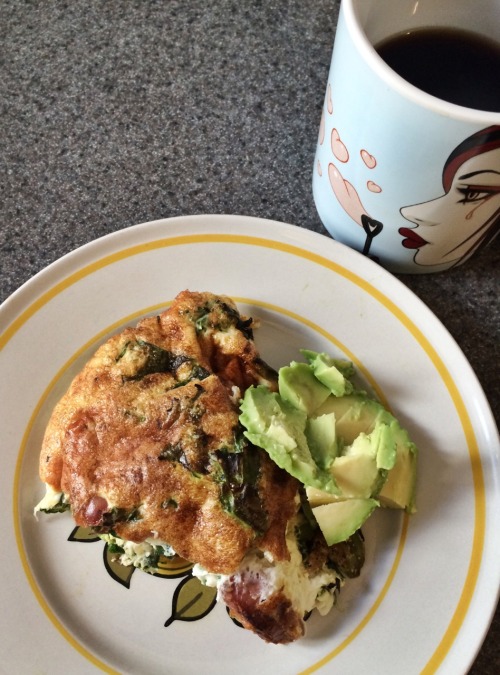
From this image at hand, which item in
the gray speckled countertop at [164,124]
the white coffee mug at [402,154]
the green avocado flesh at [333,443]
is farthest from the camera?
the gray speckled countertop at [164,124]

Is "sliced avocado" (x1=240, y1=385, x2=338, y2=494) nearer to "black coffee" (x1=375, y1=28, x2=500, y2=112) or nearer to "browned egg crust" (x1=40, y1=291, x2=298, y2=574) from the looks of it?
"browned egg crust" (x1=40, y1=291, x2=298, y2=574)

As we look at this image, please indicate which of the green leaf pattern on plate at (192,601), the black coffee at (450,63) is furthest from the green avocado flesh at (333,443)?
the black coffee at (450,63)

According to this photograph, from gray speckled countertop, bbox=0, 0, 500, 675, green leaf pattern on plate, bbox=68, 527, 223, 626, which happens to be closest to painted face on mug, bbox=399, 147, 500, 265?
gray speckled countertop, bbox=0, 0, 500, 675

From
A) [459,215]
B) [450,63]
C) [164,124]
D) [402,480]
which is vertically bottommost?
[402,480]

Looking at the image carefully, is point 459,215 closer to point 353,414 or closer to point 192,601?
point 353,414

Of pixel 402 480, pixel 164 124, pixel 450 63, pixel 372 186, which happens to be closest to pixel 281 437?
pixel 402 480

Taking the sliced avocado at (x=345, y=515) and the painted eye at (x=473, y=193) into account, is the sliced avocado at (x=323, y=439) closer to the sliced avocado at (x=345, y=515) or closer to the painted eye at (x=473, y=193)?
the sliced avocado at (x=345, y=515)
